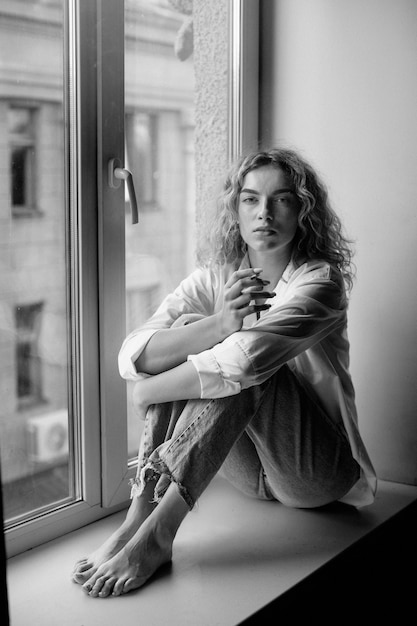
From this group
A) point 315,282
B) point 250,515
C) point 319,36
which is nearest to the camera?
point 315,282

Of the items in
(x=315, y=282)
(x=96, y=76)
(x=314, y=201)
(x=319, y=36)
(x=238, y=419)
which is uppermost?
(x=319, y=36)

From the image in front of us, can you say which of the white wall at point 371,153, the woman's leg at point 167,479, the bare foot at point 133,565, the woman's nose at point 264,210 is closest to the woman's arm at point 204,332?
the woman's leg at point 167,479

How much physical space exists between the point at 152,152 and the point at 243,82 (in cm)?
45

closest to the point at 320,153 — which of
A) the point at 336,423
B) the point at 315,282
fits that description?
the point at 315,282

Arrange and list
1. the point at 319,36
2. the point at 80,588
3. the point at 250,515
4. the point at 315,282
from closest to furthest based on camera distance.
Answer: the point at 80,588, the point at 315,282, the point at 250,515, the point at 319,36

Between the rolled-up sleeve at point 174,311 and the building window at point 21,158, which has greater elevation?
the building window at point 21,158

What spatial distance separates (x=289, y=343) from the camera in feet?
5.26

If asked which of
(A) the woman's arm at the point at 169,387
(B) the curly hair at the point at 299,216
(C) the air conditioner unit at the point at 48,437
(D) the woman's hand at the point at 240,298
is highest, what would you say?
(B) the curly hair at the point at 299,216

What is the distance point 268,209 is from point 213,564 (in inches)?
30.5

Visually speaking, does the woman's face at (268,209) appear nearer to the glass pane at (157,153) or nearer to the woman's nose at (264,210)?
the woman's nose at (264,210)

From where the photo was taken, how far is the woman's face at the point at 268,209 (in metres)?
1.77

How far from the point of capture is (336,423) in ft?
5.91

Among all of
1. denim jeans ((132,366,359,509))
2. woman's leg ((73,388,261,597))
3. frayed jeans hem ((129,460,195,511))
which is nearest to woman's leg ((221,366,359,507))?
denim jeans ((132,366,359,509))

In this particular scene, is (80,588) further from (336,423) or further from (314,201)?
(314,201)
